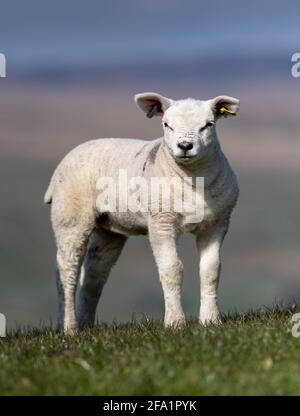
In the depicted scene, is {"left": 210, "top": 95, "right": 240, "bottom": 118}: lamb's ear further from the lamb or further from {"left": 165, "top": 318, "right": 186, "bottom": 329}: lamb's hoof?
{"left": 165, "top": 318, "right": 186, "bottom": 329}: lamb's hoof

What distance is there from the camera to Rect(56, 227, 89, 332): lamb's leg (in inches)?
531

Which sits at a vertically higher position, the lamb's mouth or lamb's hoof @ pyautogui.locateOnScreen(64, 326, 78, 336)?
the lamb's mouth

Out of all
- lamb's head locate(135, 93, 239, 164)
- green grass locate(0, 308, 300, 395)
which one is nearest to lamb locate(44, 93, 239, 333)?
lamb's head locate(135, 93, 239, 164)

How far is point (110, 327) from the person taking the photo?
41.4ft

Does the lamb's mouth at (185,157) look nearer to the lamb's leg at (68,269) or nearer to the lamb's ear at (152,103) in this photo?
the lamb's ear at (152,103)

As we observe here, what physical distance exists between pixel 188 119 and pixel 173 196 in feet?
3.00

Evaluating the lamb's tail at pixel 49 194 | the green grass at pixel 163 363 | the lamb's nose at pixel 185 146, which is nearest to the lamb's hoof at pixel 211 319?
the green grass at pixel 163 363

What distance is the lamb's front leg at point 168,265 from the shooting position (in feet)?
38.9

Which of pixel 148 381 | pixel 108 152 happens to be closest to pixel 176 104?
pixel 108 152

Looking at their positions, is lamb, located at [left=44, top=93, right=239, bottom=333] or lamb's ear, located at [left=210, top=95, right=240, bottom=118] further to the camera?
lamb's ear, located at [left=210, top=95, right=240, bottom=118]

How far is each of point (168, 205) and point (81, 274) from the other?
2923 mm

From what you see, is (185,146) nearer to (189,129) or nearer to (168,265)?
(189,129)
